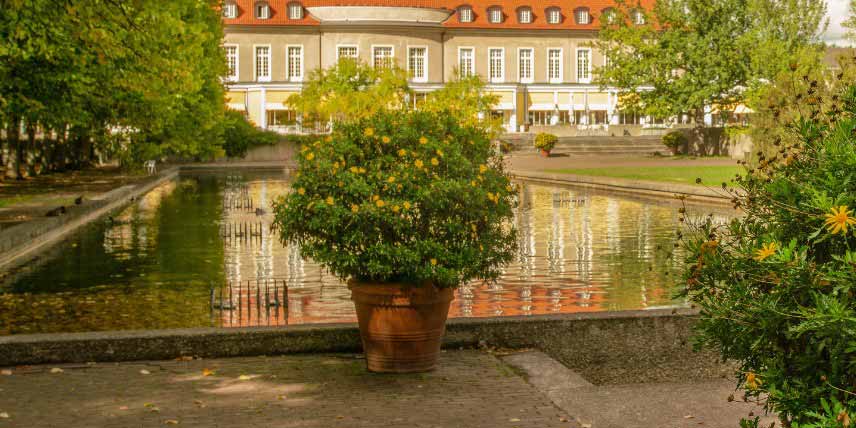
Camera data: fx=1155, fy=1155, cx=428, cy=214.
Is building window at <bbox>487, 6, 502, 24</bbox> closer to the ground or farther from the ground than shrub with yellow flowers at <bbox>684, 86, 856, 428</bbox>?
farther from the ground

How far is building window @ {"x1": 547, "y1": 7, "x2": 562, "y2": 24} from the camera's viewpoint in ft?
343

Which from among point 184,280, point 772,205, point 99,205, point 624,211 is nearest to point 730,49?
point 624,211

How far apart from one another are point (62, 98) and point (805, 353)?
25.0m

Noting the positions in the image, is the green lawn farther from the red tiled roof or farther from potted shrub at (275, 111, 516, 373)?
the red tiled roof

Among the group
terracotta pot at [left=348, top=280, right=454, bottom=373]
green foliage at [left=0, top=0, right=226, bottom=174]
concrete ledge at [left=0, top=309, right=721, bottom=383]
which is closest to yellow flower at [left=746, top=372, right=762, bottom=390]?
terracotta pot at [left=348, top=280, right=454, bottom=373]

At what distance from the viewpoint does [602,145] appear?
7312 cm

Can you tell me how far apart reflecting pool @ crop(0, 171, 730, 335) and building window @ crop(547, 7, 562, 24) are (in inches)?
3139

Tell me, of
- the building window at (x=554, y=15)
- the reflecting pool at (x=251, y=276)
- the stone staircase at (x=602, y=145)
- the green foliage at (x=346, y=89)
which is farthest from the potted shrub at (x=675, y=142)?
the building window at (x=554, y=15)

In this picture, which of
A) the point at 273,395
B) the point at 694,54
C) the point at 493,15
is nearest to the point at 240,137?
the point at 694,54

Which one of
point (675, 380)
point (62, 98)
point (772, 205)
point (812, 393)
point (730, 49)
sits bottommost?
point (675, 380)

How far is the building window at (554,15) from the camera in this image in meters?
105

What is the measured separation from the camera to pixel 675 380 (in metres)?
8.96

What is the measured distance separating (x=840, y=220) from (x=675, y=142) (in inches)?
2370

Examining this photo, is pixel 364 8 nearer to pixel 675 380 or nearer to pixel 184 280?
pixel 184 280
